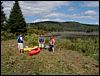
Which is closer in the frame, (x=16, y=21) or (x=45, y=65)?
(x=45, y=65)

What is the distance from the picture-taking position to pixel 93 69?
1766cm

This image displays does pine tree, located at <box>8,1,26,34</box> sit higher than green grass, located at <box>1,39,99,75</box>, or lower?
higher

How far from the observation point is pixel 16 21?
172 ft

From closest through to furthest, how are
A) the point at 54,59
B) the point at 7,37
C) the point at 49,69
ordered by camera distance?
the point at 49,69, the point at 54,59, the point at 7,37

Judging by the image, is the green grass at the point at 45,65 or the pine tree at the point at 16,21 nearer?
the green grass at the point at 45,65

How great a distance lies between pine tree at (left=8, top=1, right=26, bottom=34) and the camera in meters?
Result: 52.2

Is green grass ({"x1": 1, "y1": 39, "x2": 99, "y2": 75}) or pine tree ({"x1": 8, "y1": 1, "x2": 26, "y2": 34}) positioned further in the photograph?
pine tree ({"x1": 8, "y1": 1, "x2": 26, "y2": 34})

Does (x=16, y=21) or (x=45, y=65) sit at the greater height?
(x=16, y=21)

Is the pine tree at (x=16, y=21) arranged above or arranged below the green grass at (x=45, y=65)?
above

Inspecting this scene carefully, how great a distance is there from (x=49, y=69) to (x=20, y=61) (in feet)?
8.84

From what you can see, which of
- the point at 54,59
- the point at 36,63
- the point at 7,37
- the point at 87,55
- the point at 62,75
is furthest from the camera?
the point at 7,37

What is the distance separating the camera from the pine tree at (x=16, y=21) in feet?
171

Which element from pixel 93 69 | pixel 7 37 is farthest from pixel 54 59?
pixel 7 37

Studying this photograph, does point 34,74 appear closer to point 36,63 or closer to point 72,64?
point 36,63
